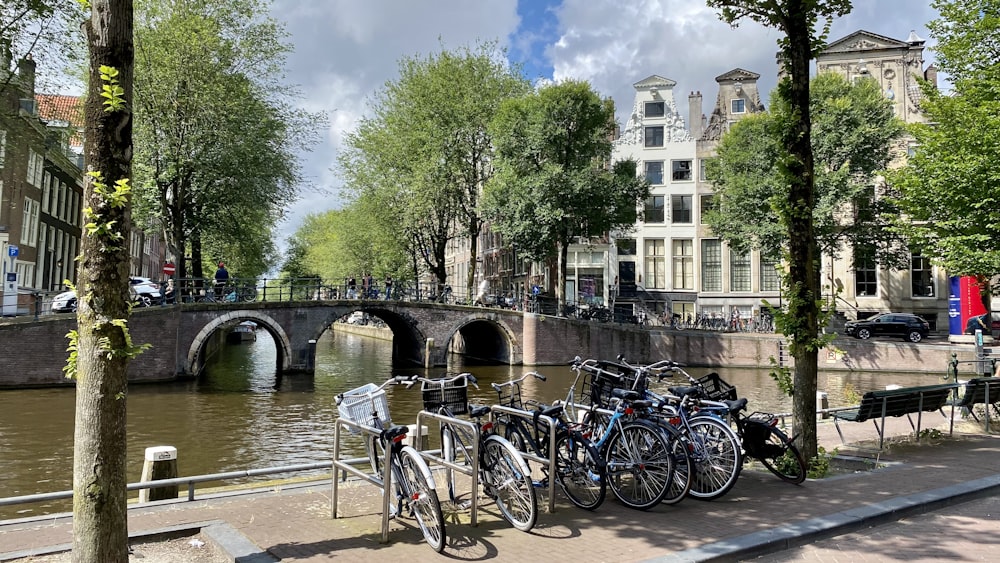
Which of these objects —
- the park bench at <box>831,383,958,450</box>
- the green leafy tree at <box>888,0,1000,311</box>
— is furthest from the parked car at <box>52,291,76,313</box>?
the green leafy tree at <box>888,0,1000,311</box>

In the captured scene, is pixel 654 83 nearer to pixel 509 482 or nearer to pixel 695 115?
pixel 695 115

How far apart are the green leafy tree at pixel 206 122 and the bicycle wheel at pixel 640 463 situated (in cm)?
2370

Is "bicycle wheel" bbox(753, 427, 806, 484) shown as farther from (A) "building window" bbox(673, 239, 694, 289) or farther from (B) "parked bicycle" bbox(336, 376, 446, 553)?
(A) "building window" bbox(673, 239, 694, 289)

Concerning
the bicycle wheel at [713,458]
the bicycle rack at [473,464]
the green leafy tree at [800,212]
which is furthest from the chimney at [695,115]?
the bicycle rack at [473,464]

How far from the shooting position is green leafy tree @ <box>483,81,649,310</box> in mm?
33219

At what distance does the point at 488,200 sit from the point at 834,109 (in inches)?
656

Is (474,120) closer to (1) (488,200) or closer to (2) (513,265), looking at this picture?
(1) (488,200)

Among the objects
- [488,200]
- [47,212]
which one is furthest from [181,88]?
[488,200]

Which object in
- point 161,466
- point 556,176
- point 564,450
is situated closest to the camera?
point 564,450

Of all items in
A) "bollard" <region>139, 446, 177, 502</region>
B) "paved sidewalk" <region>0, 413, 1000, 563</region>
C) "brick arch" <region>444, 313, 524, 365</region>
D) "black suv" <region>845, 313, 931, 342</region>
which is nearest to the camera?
"paved sidewalk" <region>0, 413, 1000, 563</region>

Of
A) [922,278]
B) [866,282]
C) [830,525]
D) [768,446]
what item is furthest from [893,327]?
[830,525]

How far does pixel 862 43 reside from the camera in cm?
4016

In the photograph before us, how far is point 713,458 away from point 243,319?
947 inches

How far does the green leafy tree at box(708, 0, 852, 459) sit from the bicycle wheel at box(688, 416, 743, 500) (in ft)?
5.69
